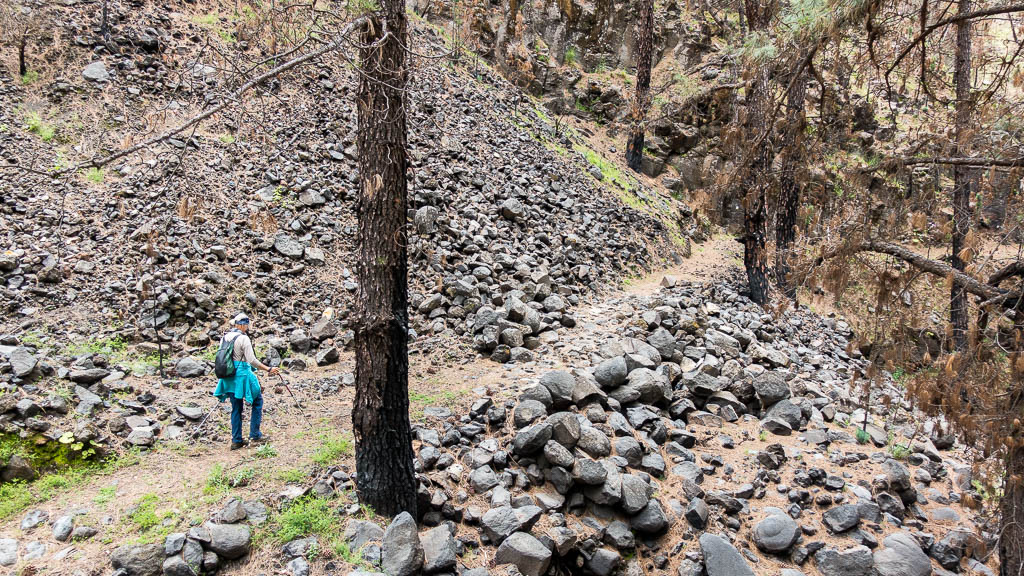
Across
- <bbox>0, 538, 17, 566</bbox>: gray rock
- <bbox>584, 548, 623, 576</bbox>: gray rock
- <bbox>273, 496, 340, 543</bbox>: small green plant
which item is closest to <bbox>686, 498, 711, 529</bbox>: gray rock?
<bbox>584, 548, 623, 576</bbox>: gray rock

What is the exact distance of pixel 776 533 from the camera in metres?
4.81

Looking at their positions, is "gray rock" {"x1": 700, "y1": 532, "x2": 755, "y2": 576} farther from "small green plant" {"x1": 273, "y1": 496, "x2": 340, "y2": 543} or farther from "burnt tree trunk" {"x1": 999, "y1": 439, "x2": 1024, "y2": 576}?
"small green plant" {"x1": 273, "y1": 496, "x2": 340, "y2": 543}

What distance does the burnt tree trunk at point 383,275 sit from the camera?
3.92 metres

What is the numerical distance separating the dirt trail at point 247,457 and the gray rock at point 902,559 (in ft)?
11.7

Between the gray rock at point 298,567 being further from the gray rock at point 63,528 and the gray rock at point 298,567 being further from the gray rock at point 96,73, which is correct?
the gray rock at point 96,73

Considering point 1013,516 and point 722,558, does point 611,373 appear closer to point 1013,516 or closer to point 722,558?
point 722,558

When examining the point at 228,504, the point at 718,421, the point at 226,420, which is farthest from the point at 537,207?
the point at 228,504

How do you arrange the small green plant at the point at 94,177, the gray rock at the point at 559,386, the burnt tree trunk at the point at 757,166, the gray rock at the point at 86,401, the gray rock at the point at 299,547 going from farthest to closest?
1. the small green plant at the point at 94,177
2. the burnt tree trunk at the point at 757,166
3. the gray rock at the point at 559,386
4. the gray rock at the point at 86,401
5. the gray rock at the point at 299,547

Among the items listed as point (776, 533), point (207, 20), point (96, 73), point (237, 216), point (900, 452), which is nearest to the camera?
point (776, 533)

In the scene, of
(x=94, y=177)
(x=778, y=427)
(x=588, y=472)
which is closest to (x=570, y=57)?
(x=94, y=177)

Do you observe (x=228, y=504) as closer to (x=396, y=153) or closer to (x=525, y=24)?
(x=396, y=153)

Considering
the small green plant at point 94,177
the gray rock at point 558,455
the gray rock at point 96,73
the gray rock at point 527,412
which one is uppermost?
the gray rock at point 96,73

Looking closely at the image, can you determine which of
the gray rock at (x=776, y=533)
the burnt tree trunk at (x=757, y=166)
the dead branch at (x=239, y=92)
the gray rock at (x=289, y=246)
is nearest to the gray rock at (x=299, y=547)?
the dead branch at (x=239, y=92)

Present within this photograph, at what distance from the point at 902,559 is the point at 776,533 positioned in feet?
3.29
